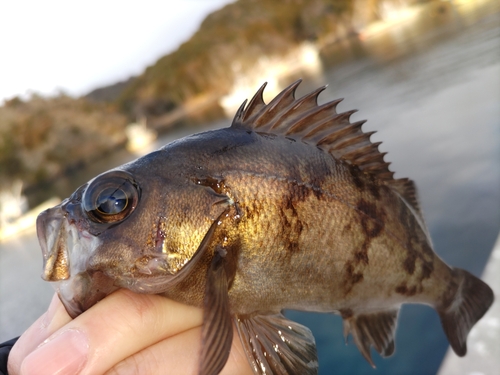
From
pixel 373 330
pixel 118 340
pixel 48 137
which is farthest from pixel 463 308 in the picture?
pixel 48 137

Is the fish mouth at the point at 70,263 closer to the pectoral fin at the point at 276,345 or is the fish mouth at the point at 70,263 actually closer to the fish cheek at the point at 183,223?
the fish cheek at the point at 183,223

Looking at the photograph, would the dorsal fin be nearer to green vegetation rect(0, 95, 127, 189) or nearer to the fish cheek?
the fish cheek

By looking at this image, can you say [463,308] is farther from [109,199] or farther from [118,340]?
[109,199]

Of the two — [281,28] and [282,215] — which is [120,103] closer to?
[281,28]

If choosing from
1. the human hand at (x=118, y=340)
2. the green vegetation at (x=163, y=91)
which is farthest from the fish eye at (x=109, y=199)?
the green vegetation at (x=163, y=91)

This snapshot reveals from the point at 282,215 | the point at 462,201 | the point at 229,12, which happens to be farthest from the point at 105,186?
the point at 229,12

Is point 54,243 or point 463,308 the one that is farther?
point 463,308
